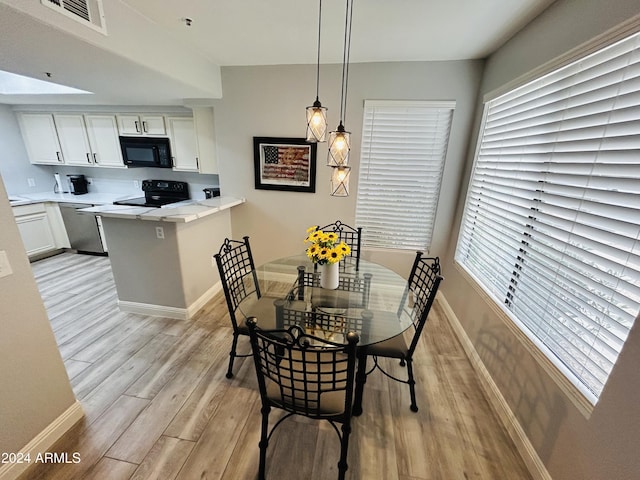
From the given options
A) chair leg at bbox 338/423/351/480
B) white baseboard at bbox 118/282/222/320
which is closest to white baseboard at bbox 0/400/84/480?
white baseboard at bbox 118/282/222/320

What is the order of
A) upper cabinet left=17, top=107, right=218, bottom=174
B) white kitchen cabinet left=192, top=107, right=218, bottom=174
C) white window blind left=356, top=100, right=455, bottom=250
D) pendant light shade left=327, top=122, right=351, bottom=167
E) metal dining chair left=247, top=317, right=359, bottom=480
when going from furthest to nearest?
upper cabinet left=17, top=107, right=218, bottom=174
white kitchen cabinet left=192, top=107, right=218, bottom=174
white window blind left=356, top=100, right=455, bottom=250
pendant light shade left=327, top=122, right=351, bottom=167
metal dining chair left=247, top=317, right=359, bottom=480

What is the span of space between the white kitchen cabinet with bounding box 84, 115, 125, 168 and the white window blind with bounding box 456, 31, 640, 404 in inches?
195

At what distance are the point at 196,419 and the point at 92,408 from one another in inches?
28.4

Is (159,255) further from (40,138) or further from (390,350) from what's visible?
(40,138)

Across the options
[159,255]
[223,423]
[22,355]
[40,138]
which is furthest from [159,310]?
[40,138]

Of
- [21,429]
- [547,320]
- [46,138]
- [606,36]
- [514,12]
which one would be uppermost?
[514,12]

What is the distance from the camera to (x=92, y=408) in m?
1.67

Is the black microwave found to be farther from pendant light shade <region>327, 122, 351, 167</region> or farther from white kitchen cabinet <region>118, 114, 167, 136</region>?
pendant light shade <region>327, 122, 351, 167</region>

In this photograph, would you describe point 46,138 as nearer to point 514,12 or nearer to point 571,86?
point 514,12

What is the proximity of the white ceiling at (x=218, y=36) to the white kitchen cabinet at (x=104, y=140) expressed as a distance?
139 centimetres

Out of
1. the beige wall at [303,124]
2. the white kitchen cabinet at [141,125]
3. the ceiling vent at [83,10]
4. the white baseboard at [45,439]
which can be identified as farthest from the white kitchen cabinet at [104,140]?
the white baseboard at [45,439]

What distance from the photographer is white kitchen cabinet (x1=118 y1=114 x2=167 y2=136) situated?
3525 mm

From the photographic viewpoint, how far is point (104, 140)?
378cm

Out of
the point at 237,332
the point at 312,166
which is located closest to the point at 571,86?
the point at 312,166
